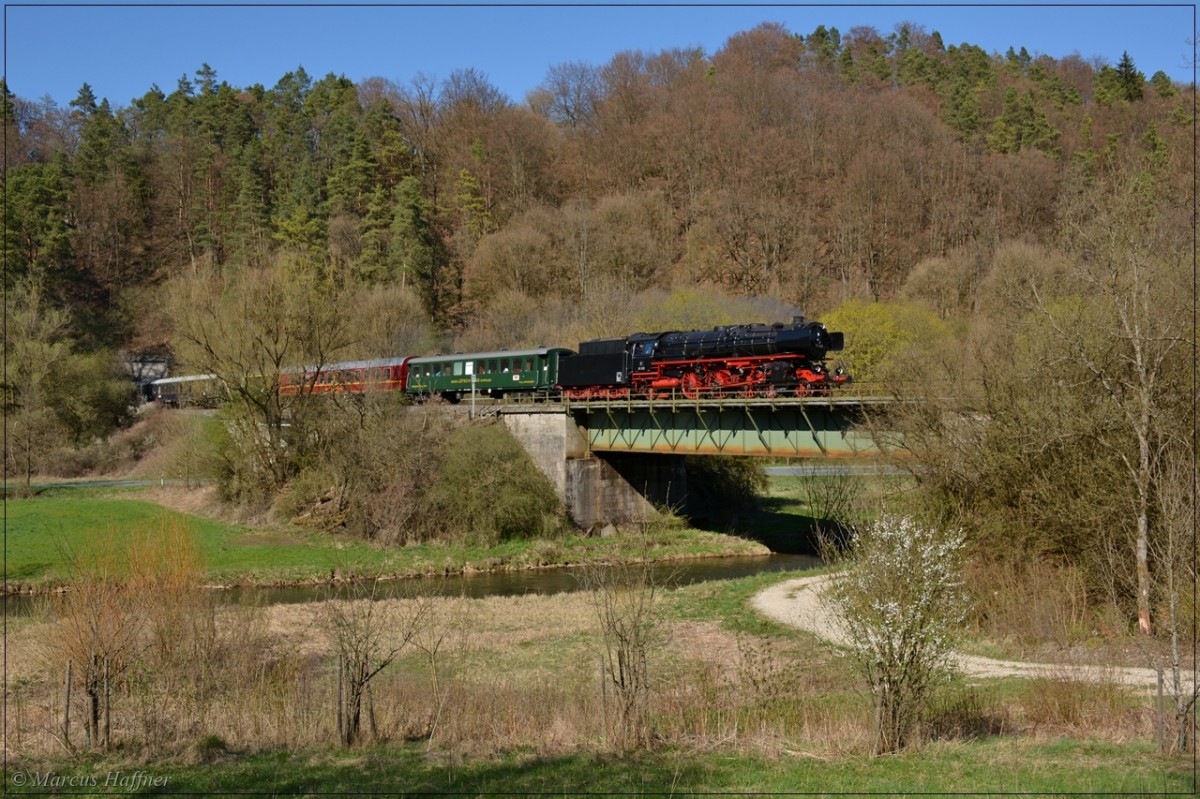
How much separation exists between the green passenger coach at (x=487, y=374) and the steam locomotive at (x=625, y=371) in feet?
0.16

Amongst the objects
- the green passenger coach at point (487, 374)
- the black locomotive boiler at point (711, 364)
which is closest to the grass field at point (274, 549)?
the black locomotive boiler at point (711, 364)

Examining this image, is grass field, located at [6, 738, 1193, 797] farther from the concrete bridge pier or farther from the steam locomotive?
the concrete bridge pier

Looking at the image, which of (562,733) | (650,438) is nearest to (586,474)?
(650,438)

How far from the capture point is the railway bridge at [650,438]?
31.6 meters

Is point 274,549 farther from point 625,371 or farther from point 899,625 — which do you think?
point 899,625

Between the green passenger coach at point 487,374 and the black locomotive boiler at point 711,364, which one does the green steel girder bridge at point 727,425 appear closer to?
the black locomotive boiler at point 711,364

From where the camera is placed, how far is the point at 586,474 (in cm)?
4206

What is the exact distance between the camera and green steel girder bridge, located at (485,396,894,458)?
3073cm

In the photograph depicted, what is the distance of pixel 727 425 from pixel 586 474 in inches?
350

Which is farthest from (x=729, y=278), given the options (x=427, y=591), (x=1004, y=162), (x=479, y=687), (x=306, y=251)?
(x=479, y=687)

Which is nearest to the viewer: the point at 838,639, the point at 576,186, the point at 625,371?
the point at 838,639

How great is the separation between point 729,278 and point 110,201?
179 feet

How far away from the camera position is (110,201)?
84.4 meters

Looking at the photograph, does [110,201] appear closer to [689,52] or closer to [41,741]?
[689,52]
